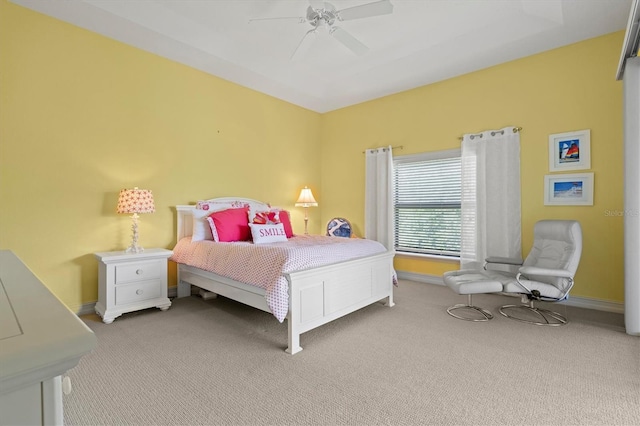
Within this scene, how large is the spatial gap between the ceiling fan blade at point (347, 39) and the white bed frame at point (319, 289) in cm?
218

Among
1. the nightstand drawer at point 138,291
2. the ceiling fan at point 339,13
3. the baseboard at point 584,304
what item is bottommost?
the baseboard at point 584,304

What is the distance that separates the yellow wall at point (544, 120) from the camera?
135 inches

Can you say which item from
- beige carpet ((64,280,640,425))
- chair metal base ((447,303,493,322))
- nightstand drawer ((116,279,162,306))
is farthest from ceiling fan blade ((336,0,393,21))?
nightstand drawer ((116,279,162,306))

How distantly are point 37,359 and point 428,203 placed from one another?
492 cm

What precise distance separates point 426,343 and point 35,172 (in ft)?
12.8

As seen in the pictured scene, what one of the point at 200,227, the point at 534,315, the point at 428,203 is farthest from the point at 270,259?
the point at 428,203

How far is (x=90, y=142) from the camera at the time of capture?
11.2 feet

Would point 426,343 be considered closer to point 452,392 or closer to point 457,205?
point 452,392

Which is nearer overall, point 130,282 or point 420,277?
point 130,282

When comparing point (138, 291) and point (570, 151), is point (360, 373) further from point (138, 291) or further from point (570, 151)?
point (570, 151)

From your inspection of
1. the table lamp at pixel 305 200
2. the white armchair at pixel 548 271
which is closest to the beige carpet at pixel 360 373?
the white armchair at pixel 548 271

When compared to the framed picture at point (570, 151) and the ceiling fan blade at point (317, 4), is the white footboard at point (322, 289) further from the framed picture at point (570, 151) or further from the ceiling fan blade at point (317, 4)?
the ceiling fan blade at point (317, 4)

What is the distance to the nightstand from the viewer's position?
3123mm

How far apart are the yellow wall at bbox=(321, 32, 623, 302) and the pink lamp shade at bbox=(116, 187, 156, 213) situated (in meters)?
3.57
